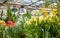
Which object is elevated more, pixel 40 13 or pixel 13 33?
pixel 40 13

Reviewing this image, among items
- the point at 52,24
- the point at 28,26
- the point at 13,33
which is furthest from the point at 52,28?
the point at 13,33

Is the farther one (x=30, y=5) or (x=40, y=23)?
(x=30, y=5)

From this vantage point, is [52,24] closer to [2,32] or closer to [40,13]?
[40,13]

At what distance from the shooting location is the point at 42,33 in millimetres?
2771

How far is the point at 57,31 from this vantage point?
2.74 metres

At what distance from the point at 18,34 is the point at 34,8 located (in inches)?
49.7

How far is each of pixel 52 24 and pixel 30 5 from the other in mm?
1469

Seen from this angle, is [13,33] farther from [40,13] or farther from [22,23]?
[40,13]

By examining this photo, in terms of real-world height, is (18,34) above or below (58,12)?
below

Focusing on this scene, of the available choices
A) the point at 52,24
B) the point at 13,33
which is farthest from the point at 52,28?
the point at 13,33

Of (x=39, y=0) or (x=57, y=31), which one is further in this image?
(x=39, y=0)

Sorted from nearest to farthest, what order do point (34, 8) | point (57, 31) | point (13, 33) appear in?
point (57, 31), point (13, 33), point (34, 8)

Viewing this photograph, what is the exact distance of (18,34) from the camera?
2973 mm

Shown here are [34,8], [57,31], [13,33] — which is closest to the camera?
[57,31]
